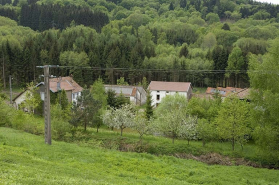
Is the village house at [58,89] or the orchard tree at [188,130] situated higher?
the village house at [58,89]

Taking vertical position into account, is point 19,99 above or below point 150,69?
below

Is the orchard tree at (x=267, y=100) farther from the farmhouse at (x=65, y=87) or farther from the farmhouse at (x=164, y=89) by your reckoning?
the farmhouse at (x=164, y=89)

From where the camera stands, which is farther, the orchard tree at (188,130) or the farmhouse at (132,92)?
the farmhouse at (132,92)

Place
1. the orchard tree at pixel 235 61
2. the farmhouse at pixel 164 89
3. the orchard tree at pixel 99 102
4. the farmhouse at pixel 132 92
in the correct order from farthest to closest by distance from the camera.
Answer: the orchard tree at pixel 235 61 < the farmhouse at pixel 164 89 < the farmhouse at pixel 132 92 < the orchard tree at pixel 99 102

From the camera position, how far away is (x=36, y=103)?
41.8 meters

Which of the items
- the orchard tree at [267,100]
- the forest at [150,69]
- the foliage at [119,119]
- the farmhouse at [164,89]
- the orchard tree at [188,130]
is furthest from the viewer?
the farmhouse at [164,89]

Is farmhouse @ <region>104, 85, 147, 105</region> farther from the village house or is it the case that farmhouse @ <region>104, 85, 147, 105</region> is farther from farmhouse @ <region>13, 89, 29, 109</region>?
farmhouse @ <region>13, 89, 29, 109</region>

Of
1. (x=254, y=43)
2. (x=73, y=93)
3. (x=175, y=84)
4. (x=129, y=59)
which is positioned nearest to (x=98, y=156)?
(x=73, y=93)

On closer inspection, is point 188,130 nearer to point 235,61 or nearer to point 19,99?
point 19,99

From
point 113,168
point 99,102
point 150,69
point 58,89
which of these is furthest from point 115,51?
point 113,168

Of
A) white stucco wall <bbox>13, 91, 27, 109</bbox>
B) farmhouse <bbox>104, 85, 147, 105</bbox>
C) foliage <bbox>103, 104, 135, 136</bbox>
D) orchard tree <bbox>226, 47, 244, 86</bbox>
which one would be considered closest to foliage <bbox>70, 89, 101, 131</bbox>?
foliage <bbox>103, 104, 135, 136</bbox>

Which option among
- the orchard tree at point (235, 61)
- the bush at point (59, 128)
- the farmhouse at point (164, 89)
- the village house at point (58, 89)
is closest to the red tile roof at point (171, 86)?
the farmhouse at point (164, 89)

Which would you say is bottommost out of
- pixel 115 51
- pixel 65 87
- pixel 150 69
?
pixel 65 87

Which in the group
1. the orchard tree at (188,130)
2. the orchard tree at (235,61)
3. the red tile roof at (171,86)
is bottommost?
the orchard tree at (188,130)
